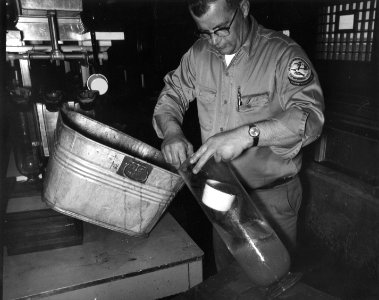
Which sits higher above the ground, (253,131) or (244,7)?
(244,7)

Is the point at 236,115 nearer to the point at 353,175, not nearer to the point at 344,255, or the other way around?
the point at 353,175

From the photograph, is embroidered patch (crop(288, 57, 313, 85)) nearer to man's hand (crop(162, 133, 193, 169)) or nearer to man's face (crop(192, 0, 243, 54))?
man's face (crop(192, 0, 243, 54))

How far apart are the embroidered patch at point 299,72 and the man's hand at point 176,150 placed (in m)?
0.64

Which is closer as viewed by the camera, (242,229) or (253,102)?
(242,229)

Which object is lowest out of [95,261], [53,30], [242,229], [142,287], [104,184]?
[142,287]

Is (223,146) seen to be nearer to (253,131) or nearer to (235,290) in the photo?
(253,131)

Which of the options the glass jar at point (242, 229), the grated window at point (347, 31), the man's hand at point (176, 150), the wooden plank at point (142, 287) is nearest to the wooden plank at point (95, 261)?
the wooden plank at point (142, 287)

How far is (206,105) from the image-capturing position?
213cm

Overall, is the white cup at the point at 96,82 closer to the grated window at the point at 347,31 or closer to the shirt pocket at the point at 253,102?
the shirt pocket at the point at 253,102

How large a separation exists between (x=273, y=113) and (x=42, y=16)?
6.13 ft

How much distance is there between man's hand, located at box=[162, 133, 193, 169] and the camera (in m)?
1.66

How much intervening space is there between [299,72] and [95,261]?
4.89ft

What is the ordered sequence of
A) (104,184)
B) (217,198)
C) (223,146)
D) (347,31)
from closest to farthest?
(217,198) → (223,146) → (104,184) → (347,31)

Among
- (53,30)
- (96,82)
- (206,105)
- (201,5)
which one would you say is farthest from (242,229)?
(53,30)
